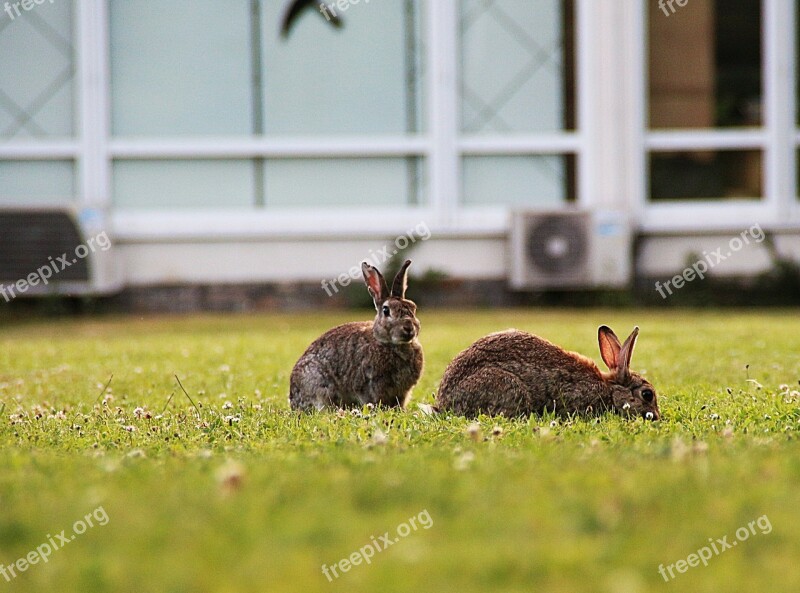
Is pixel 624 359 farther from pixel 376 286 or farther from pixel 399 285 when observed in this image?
pixel 376 286

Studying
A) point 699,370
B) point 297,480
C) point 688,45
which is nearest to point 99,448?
Answer: point 297,480

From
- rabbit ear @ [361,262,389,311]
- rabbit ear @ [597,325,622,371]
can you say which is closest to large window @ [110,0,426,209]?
rabbit ear @ [361,262,389,311]

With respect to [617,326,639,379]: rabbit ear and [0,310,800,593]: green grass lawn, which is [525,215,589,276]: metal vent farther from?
[617,326,639,379]: rabbit ear

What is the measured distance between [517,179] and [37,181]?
24.4 feet

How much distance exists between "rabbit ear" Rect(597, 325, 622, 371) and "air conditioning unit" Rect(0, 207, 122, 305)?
10039 millimetres

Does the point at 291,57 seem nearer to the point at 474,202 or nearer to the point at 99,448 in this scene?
the point at 474,202

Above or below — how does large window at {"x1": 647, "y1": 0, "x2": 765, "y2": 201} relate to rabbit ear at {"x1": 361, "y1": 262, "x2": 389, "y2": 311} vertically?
above

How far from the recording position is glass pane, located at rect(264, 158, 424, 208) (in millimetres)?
15750

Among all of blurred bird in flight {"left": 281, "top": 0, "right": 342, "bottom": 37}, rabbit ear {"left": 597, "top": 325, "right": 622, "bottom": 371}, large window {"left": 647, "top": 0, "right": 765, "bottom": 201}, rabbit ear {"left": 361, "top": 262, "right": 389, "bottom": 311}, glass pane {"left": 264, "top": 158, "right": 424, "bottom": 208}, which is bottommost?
rabbit ear {"left": 597, "top": 325, "right": 622, "bottom": 371}

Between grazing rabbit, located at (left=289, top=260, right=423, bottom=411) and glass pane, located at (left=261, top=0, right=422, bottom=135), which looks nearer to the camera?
grazing rabbit, located at (left=289, top=260, right=423, bottom=411)

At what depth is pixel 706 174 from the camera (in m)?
16.2

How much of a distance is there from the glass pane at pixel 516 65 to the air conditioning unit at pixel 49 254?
237 inches

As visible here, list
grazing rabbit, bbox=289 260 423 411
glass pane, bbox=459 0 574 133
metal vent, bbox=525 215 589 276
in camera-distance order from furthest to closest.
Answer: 1. glass pane, bbox=459 0 574 133
2. metal vent, bbox=525 215 589 276
3. grazing rabbit, bbox=289 260 423 411

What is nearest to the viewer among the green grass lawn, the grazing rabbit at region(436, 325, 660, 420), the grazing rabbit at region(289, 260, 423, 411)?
the green grass lawn
